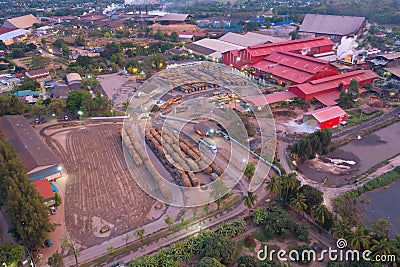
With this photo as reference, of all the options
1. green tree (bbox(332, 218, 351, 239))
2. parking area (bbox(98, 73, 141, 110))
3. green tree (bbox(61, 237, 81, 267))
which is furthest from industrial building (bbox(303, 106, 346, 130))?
green tree (bbox(61, 237, 81, 267))

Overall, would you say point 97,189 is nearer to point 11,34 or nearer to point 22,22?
point 11,34

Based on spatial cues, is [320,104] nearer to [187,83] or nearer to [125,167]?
[187,83]

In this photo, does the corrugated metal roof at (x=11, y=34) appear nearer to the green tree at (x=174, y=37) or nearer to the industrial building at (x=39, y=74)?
the industrial building at (x=39, y=74)

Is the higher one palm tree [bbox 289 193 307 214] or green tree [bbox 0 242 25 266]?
palm tree [bbox 289 193 307 214]

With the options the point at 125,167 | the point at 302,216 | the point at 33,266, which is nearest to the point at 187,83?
the point at 125,167

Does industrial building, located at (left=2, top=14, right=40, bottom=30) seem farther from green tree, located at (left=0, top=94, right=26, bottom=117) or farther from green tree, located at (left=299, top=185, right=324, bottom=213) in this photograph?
green tree, located at (left=299, top=185, right=324, bottom=213)
